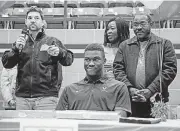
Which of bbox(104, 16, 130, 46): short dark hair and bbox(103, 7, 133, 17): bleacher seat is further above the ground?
bbox(103, 7, 133, 17): bleacher seat

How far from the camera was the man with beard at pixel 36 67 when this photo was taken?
2699 millimetres

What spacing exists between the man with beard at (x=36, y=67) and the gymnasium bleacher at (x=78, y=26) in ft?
5.01

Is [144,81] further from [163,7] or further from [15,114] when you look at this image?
[15,114]

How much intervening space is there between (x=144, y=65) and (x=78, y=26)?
10.1 feet

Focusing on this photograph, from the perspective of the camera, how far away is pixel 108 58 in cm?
304

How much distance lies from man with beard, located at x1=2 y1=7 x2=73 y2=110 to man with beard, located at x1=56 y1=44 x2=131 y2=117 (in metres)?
0.38

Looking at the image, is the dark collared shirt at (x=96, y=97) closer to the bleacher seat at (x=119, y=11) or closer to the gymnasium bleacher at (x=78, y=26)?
the gymnasium bleacher at (x=78, y=26)

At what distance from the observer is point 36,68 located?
2.76 metres

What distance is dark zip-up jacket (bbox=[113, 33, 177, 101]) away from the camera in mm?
2756

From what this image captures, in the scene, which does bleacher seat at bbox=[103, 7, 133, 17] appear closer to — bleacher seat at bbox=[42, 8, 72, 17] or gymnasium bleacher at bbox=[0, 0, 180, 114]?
gymnasium bleacher at bbox=[0, 0, 180, 114]

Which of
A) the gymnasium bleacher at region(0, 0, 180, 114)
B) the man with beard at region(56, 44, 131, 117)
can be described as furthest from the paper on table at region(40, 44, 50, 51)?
the gymnasium bleacher at region(0, 0, 180, 114)

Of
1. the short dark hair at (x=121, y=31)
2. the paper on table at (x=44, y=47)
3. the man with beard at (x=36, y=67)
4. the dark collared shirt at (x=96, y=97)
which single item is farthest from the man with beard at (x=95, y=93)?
the short dark hair at (x=121, y=31)

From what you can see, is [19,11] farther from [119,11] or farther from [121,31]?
[121,31]

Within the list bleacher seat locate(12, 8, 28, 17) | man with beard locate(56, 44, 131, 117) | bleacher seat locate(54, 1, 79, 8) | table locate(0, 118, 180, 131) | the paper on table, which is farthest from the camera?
bleacher seat locate(54, 1, 79, 8)
